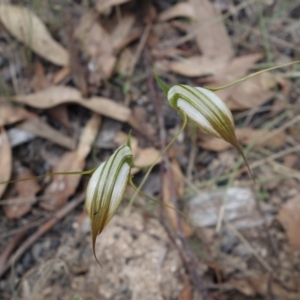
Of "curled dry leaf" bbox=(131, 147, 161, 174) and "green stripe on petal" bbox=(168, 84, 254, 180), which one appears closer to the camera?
"green stripe on petal" bbox=(168, 84, 254, 180)

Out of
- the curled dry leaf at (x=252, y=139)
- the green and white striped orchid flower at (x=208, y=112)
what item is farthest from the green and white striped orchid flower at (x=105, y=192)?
the curled dry leaf at (x=252, y=139)

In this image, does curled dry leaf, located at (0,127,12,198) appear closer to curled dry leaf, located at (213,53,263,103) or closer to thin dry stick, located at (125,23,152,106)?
thin dry stick, located at (125,23,152,106)

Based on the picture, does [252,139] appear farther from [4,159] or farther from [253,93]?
[4,159]

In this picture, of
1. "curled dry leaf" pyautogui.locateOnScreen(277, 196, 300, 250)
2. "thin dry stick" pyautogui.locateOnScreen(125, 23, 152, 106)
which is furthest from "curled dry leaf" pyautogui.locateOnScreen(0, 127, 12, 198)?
"curled dry leaf" pyautogui.locateOnScreen(277, 196, 300, 250)

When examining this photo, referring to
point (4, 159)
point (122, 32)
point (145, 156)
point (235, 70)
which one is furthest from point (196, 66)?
point (4, 159)

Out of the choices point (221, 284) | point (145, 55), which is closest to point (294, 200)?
point (221, 284)

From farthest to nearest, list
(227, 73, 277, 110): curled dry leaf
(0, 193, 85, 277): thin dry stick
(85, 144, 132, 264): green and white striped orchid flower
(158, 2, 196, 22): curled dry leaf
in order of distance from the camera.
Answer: (158, 2, 196, 22): curled dry leaf < (227, 73, 277, 110): curled dry leaf < (0, 193, 85, 277): thin dry stick < (85, 144, 132, 264): green and white striped orchid flower

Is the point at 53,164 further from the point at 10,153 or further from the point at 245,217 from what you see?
the point at 245,217
